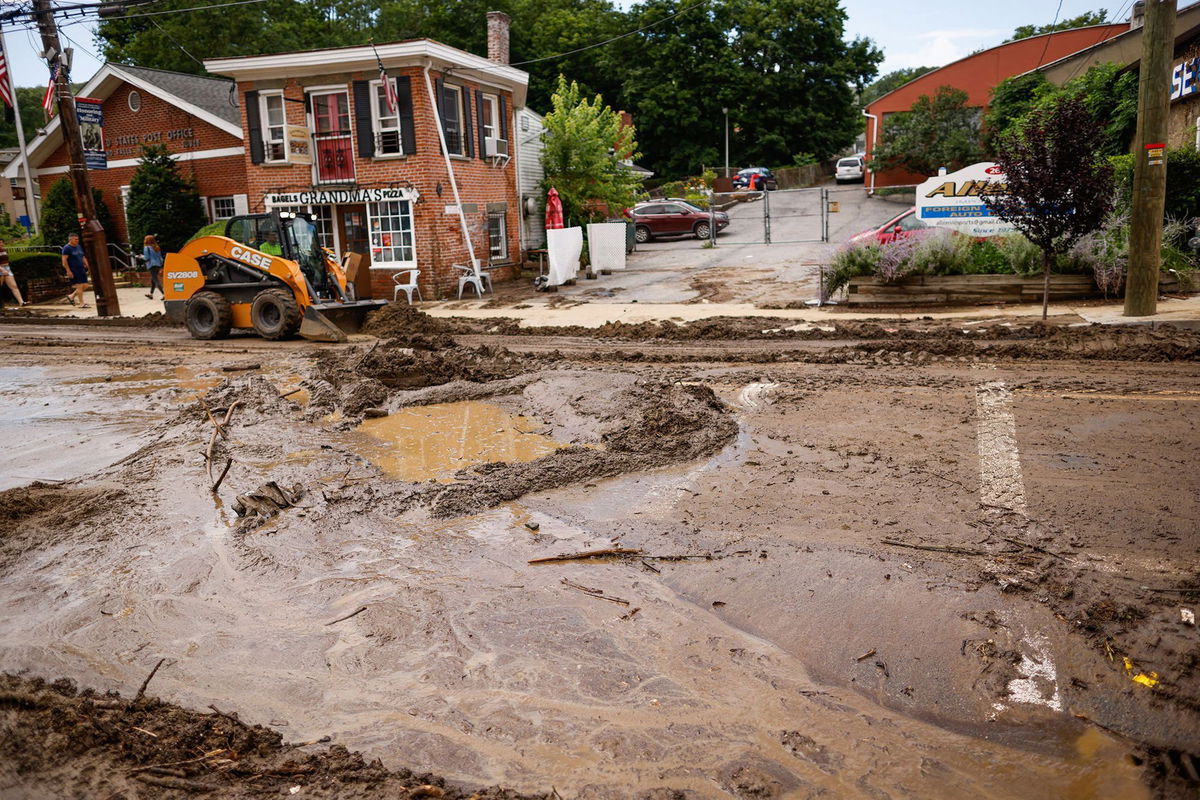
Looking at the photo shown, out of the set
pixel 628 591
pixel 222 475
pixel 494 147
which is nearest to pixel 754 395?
pixel 628 591

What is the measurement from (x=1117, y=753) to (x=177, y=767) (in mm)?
3894

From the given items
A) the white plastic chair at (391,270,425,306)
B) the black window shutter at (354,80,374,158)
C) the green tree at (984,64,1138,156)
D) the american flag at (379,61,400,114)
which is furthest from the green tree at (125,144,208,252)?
the green tree at (984,64,1138,156)

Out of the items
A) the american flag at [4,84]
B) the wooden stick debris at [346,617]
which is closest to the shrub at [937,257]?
the wooden stick debris at [346,617]

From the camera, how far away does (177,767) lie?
145 inches

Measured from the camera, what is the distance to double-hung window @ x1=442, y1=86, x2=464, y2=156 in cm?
2245

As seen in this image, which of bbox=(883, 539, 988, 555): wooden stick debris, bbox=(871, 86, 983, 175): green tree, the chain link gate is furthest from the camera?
bbox=(871, 86, 983, 175): green tree

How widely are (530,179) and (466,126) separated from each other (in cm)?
474

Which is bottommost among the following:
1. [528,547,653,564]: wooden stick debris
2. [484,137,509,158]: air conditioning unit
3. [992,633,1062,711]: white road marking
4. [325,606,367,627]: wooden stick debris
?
[992,633,1062,711]: white road marking

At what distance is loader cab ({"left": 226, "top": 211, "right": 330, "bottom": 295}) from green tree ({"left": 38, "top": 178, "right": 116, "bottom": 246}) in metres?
16.7

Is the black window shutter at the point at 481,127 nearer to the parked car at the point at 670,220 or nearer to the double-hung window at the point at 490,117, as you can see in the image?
the double-hung window at the point at 490,117

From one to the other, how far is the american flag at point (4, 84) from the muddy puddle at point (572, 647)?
23688 mm

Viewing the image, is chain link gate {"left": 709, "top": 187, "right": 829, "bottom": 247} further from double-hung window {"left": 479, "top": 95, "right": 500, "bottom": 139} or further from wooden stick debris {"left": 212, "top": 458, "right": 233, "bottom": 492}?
wooden stick debris {"left": 212, "top": 458, "right": 233, "bottom": 492}

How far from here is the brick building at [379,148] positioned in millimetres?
21625

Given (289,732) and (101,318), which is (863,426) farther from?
(101,318)
